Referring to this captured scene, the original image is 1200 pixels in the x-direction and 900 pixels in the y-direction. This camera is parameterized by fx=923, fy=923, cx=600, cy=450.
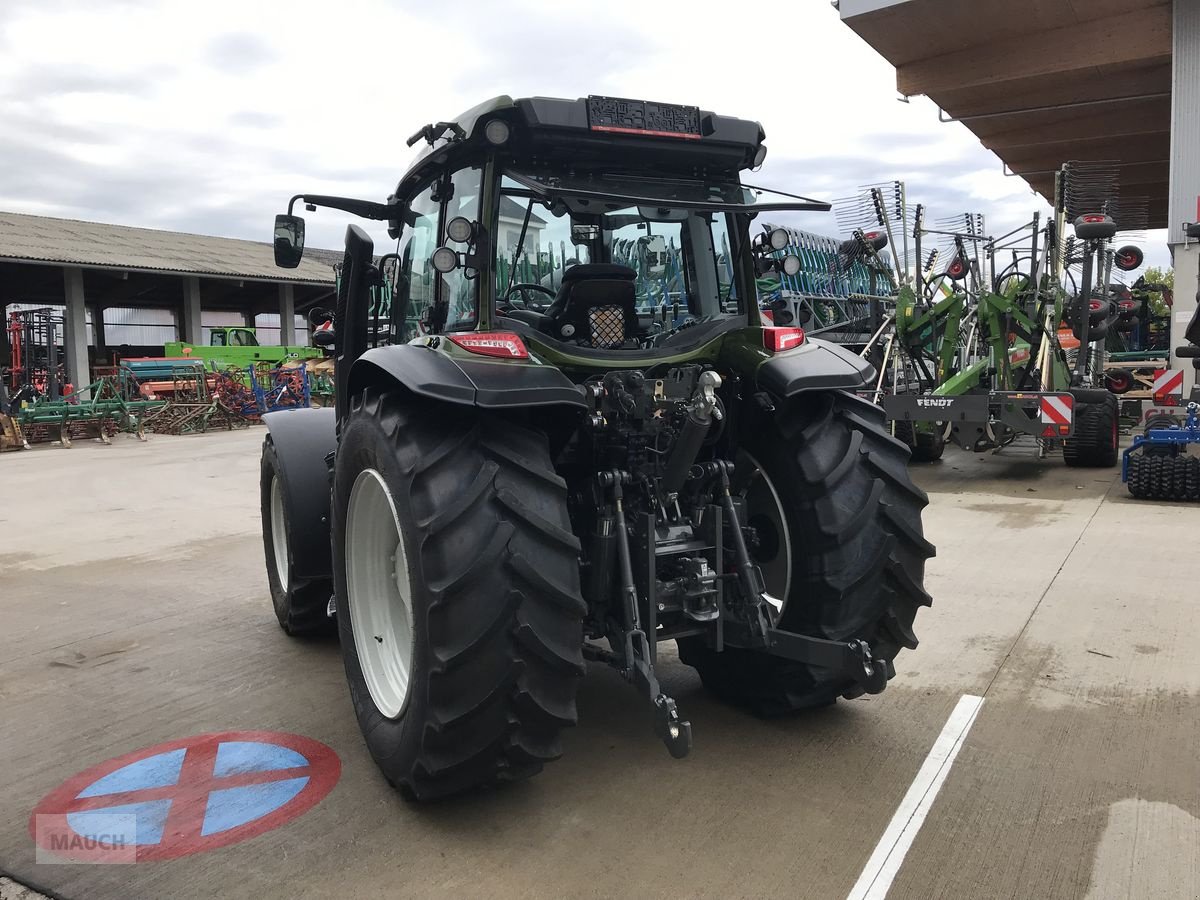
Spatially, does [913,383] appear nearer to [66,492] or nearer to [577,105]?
[577,105]

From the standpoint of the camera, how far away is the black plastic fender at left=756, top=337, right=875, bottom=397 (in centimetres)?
328

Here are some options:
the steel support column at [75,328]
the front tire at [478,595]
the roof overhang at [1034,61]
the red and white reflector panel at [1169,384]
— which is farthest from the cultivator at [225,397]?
the front tire at [478,595]

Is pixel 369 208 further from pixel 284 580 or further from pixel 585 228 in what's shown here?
pixel 284 580

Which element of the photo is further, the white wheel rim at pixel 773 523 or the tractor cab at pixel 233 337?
the tractor cab at pixel 233 337

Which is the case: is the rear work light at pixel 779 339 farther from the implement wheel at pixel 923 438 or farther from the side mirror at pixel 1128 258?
the side mirror at pixel 1128 258

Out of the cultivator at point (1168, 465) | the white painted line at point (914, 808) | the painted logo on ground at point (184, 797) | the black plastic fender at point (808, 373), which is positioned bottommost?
the white painted line at point (914, 808)

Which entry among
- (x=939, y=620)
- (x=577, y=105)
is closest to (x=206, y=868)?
(x=577, y=105)

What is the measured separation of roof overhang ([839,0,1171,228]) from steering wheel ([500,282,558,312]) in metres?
12.3

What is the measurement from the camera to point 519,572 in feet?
8.96

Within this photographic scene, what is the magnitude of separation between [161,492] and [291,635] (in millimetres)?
6560

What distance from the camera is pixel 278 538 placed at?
533cm

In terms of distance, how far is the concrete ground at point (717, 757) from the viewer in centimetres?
265

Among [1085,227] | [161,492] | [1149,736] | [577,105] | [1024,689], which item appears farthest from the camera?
[161,492]

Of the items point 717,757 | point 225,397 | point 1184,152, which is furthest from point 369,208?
point 225,397
